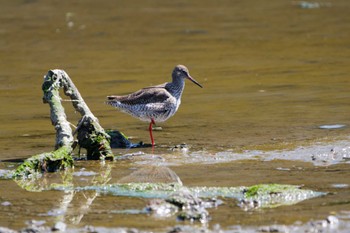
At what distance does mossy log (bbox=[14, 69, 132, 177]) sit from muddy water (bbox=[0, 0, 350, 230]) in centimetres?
27

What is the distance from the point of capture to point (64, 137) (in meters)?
11.1

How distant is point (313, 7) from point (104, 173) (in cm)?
1845

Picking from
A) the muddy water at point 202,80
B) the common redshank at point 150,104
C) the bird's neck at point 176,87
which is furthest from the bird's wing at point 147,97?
the muddy water at point 202,80

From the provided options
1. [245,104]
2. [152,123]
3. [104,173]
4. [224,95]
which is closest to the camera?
[104,173]

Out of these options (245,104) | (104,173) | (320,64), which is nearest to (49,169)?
(104,173)

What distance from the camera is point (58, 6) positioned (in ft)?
95.9

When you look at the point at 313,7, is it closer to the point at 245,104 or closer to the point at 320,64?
the point at 320,64

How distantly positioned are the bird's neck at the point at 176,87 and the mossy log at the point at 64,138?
5.31ft

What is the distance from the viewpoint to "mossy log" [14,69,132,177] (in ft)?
34.6

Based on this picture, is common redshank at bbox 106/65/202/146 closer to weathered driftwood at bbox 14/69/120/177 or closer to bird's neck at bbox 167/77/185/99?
bird's neck at bbox 167/77/185/99

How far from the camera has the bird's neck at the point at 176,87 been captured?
1359cm

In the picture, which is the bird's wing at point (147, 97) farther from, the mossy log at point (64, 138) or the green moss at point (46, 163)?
the green moss at point (46, 163)

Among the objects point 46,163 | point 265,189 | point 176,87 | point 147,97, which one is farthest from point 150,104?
point 265,189

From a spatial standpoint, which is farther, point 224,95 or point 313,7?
point 313,7
